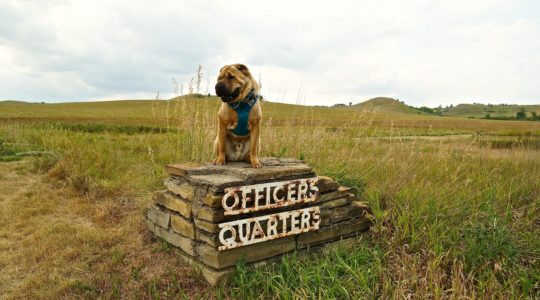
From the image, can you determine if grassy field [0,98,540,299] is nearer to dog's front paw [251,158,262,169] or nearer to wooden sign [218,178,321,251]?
wooden sign [218,178,321,251]

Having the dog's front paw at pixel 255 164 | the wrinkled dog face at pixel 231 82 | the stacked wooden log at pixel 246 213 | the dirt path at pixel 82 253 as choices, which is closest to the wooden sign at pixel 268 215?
the stacked wooden log at pixel 246 213

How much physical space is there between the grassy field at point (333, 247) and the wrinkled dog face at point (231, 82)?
1.40 meters

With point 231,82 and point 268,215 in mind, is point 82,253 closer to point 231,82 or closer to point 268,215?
point 268,215

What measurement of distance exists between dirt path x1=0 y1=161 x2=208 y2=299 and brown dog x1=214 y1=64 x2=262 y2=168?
3.71 ft

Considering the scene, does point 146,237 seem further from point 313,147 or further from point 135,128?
point 135,128

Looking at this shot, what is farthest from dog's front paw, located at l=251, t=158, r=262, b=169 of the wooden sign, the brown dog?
the wooden sign

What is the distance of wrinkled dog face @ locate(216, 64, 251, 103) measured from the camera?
9.00ft

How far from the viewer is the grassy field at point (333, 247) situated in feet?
9.26

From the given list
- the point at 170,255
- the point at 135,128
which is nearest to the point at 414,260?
the point at 170,255

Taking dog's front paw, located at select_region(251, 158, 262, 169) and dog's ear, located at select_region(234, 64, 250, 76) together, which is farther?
dog's front paw, located at select_region(251, 158, 262, 169)

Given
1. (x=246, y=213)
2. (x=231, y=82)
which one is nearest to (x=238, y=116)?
(x=231, y=82)

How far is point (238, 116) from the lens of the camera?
10.3 feet

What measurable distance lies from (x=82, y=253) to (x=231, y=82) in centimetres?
225

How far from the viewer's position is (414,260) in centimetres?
292
